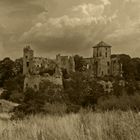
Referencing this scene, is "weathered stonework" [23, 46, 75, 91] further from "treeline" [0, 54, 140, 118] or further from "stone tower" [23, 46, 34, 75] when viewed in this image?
"treeline" [0, 54, 140, 118]

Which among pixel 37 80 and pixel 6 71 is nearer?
pixel 37 80

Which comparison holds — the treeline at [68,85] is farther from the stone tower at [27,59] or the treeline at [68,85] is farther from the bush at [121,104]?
the bush at [121,104]

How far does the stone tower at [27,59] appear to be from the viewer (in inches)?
3267

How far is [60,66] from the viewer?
278ft

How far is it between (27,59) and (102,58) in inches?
766

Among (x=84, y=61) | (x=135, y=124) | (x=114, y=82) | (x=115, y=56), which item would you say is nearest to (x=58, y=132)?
(x=135, y=124)

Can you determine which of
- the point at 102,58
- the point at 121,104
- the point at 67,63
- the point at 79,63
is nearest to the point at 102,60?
the point at 102,58

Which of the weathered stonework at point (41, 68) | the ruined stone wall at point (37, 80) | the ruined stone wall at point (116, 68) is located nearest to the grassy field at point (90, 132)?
the weathered stonework at point (41, 68)

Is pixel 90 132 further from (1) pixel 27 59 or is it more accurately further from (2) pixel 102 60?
(2) pixel 102 60

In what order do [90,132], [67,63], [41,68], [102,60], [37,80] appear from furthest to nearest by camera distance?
[102,60], [67,63], [41,68], [37,80], [90,132]

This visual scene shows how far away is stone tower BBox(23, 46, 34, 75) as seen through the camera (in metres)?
83.0

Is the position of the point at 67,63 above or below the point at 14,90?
above

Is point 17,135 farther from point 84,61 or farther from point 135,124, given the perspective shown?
point 84,61

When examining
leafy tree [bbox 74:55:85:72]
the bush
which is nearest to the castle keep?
leafy tree [bbox 74:55:85:72]
